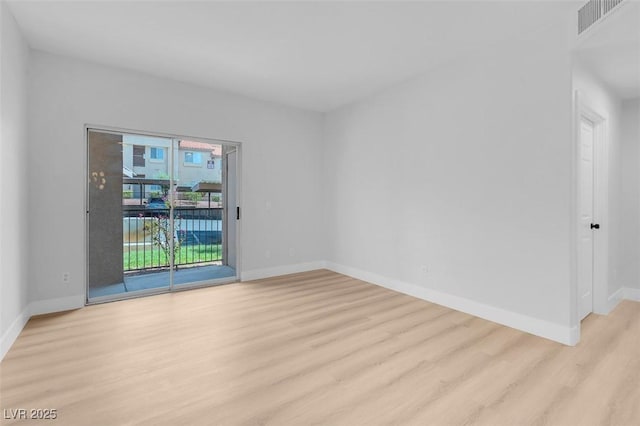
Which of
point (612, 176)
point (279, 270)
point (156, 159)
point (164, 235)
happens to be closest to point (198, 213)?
point (164, 235)

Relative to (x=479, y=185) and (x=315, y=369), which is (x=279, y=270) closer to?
(x=315, y=369)

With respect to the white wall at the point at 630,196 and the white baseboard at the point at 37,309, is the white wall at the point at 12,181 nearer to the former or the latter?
the white baseboard at the point at 37,309

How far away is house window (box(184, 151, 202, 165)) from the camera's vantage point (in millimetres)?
4629

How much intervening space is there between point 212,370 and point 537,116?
145 inches

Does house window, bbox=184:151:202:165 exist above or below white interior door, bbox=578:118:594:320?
above

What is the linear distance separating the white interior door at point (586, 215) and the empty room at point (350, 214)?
4 cm

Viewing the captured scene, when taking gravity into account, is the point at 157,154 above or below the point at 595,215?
above

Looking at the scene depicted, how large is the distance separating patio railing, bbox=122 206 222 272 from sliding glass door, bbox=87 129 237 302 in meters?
0.01

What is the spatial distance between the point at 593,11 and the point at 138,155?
532 centimetres

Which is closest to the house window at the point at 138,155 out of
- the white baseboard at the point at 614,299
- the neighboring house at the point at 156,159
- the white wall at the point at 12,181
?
the neighboring house at the point at 156,159

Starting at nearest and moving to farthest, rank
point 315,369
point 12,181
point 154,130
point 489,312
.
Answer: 1. point 315,369
2. point 12,181
3. point 489,312
4. point 154,130

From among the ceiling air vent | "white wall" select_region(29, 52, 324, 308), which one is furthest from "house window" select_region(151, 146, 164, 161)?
the ceiling air vent

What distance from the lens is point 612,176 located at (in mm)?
3676

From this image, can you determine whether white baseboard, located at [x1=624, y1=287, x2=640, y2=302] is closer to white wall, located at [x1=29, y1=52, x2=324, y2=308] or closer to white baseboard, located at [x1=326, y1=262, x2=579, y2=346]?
white baseboard, located at [x1=326, y1=262, x2=579, y2=346]
